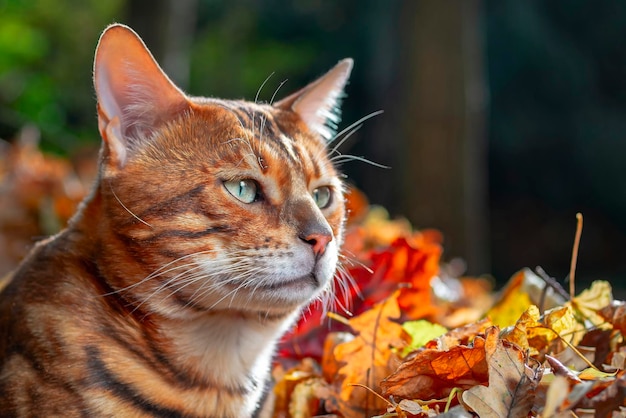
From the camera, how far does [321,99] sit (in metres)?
2.50

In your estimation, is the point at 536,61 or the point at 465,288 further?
the point at 536,61

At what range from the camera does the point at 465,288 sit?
3.93 meters

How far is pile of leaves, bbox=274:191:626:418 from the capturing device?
141 centimetres

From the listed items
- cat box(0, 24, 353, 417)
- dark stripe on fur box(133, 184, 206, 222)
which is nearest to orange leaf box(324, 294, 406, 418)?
cat box(0, 24, 353, 417)

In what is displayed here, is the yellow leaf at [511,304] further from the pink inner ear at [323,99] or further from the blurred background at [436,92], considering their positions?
the blurred background at [436,92]

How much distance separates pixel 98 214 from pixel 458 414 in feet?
3.66

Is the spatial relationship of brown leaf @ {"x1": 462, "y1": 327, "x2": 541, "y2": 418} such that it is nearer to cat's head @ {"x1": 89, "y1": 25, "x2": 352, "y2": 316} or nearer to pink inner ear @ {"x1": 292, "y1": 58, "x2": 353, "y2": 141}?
cat's head @ {"x1": 89, "y1": 25, "x2": 352, "y2": 316}

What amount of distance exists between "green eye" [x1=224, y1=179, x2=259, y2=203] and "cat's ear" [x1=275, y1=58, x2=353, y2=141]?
56cm

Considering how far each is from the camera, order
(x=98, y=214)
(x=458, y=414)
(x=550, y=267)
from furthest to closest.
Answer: (x=550, y=267), (x=98, y=214), (x=458, y=414)

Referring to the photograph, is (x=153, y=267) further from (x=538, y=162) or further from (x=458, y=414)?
(x=538, y=162)

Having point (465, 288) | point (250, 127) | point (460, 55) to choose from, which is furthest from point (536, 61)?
point (250, 127)

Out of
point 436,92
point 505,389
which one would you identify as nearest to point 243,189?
point 505,389

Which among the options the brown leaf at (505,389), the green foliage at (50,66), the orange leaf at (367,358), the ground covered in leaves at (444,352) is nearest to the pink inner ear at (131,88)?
the ground covered in leaves at (444,352)

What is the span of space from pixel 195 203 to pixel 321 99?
Answer: 0.83 meters
